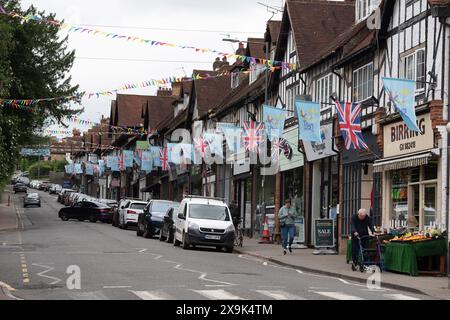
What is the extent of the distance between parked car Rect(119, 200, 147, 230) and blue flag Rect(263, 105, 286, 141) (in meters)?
15.7

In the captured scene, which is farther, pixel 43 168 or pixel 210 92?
pixel 43 168

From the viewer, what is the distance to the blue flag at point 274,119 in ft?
Answer: 105

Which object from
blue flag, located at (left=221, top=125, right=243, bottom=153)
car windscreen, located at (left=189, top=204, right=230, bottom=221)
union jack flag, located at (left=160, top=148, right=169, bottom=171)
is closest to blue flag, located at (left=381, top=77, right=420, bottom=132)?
car windscreen, located at (left=189, top=204, right=230, bottom=221)

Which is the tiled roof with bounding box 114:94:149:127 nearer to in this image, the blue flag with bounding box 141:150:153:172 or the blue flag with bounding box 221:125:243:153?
the blue flag with bounding box 141:150:153:172

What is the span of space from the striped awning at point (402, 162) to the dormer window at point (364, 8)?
730 cm

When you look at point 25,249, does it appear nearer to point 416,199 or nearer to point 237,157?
point 416,199

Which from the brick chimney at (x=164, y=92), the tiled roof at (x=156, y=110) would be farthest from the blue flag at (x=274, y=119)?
the brick chimney at (x=164, y=92)

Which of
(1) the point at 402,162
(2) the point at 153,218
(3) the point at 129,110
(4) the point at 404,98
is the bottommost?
(2) the point at 153,218

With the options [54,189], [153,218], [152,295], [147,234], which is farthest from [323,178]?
[54,189]

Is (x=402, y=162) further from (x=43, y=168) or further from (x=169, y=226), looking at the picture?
(x=43, y=168)

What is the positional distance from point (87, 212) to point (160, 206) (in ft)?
53.7

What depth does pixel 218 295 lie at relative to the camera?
14625 millimetres
